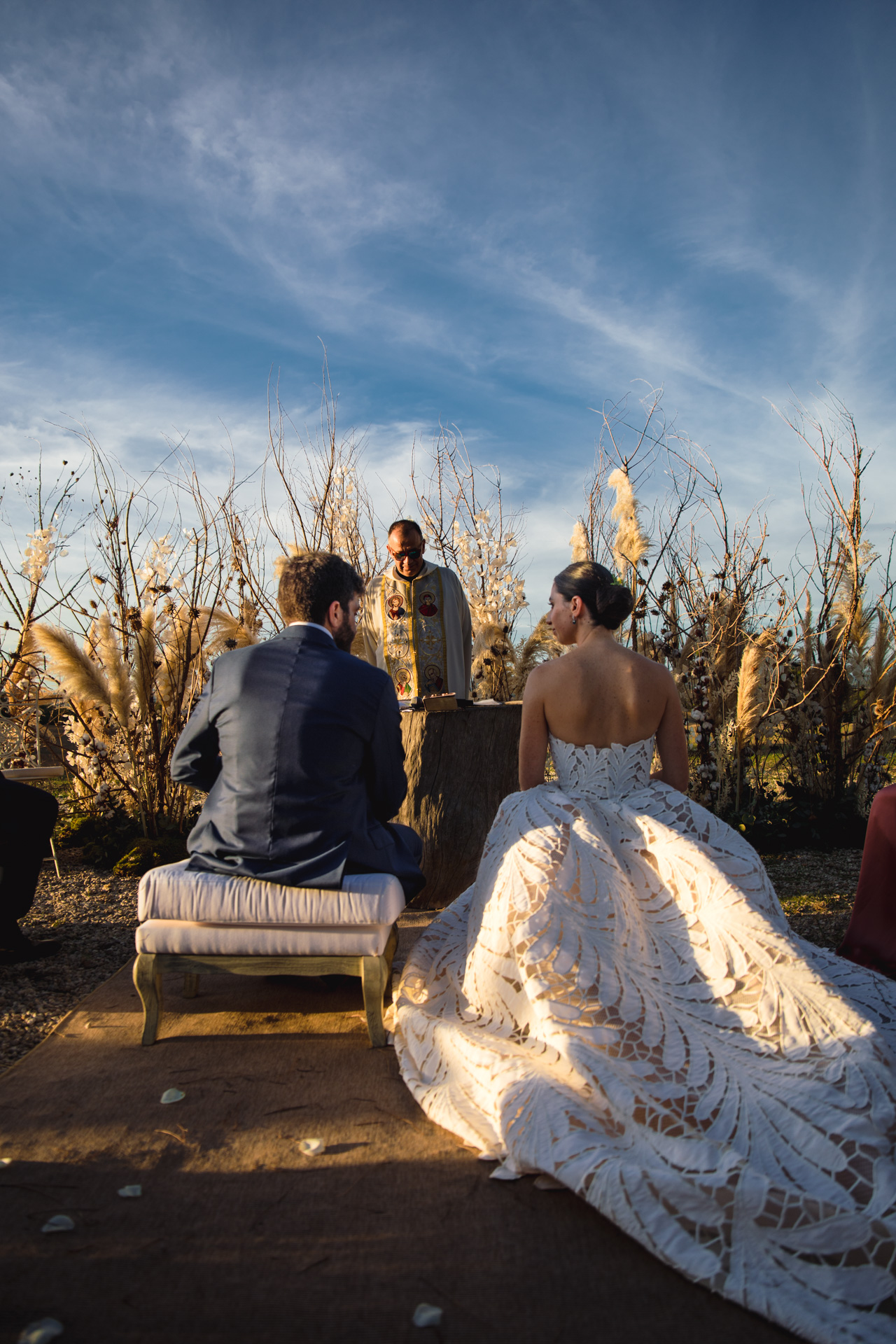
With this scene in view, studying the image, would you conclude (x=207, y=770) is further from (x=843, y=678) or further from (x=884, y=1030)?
(x=843, y=678)

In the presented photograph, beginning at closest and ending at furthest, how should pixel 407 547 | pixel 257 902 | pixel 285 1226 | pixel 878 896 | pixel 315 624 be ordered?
pixel 285 1226 < pixel 257 902 < pixel 315 624 < pixel 878 896 < pixel 407 547

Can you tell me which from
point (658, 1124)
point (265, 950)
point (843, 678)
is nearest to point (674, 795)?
point (658, 1124)

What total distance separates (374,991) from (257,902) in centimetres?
44

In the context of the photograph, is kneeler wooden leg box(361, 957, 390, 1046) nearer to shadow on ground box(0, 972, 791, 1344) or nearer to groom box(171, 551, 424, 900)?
shadow on ground box(0, 972, 791, 1344)

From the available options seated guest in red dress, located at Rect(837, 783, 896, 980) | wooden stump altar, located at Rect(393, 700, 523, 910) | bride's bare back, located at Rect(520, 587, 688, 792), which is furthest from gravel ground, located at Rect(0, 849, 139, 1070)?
seated guest in red dress, located at Rect(837, 783, 896, 980)

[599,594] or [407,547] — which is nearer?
[599,594]


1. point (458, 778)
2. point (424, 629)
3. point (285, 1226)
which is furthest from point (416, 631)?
point (285, 1226)

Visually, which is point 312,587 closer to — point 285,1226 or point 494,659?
point 285,1226

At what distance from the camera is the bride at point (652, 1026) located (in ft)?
4.71

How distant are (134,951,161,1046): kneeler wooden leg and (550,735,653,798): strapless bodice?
1.42 meters

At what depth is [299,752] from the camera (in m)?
2.42

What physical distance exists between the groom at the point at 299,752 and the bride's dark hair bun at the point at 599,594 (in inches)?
28.4

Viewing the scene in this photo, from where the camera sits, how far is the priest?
477cm

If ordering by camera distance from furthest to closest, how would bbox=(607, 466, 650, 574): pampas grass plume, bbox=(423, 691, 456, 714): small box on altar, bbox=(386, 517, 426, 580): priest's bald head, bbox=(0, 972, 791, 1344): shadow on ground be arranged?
bbox=(607, 466, 650, 574): pampas grass plume → bbox=(386, 517, 426, 580): priest's bald head → bbox=(423, 691, 456, 714): small box on altar → bbox=(0, 972, 791, 1344): shadow on ground
